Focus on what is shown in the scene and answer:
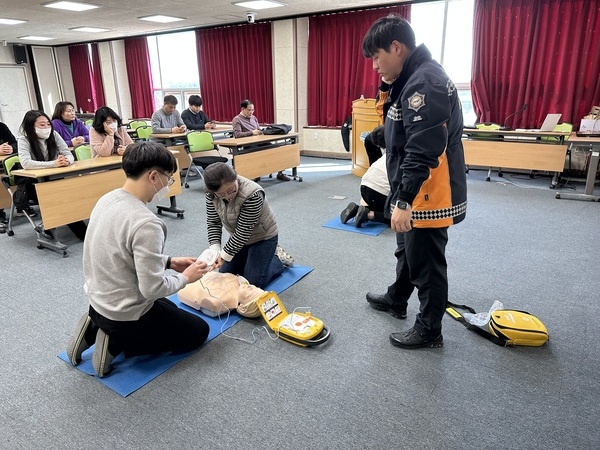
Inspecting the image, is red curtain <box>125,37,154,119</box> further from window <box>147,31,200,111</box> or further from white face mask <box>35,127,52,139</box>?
white face mask <box>35,127,52,139</box>

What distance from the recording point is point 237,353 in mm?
1999

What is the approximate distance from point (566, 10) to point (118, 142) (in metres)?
5.76

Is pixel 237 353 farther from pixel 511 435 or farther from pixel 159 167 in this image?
pixel 511 435

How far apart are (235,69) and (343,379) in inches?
292

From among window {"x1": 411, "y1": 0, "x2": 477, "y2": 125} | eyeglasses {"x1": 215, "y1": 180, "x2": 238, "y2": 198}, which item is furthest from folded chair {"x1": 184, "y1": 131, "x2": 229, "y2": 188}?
window {"x1": 411, "y1": 0, "x2": 477, "y2": 125}

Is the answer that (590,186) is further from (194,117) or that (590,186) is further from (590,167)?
(194,117)

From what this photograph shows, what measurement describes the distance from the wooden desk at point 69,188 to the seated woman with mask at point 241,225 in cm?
156

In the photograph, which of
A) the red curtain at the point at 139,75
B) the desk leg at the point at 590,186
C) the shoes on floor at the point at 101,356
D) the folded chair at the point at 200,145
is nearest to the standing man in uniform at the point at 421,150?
the shoes on floor at the point at 101,356

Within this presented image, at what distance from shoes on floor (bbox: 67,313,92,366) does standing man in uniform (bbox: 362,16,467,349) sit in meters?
1.48

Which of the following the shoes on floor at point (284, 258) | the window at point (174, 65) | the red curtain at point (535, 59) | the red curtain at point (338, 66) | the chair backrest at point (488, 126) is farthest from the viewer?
the window at point (174, 65)

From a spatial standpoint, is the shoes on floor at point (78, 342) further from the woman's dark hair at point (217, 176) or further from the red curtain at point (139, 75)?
the red curtain at point (139, 75)

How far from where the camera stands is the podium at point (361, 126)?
5570 mm

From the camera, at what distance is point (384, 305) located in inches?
92.4

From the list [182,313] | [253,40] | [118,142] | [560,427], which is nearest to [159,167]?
[182,313]
